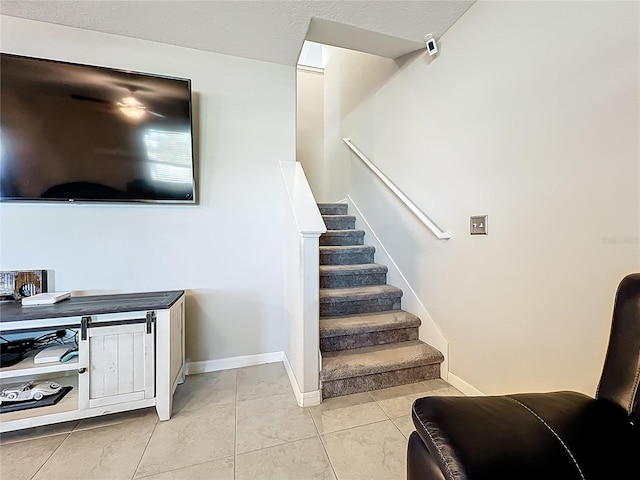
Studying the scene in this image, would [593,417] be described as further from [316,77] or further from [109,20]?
[316,77]

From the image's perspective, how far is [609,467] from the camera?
2.13 feet

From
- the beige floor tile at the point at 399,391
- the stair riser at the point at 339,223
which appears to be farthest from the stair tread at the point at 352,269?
the beige floor tile at the point at 399,391

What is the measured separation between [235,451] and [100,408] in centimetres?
78

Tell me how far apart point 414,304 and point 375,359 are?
24.2 inches

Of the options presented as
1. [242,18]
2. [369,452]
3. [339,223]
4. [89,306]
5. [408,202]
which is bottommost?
[369,452]

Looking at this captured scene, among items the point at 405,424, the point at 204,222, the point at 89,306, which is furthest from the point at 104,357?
the point at 405,424

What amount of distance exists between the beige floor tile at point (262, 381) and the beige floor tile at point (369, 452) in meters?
0.53

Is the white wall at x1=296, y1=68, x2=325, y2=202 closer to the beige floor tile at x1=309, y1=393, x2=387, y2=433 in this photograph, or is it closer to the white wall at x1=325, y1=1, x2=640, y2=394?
the white wall at x1=325, y1=1, x2=640, y2=394

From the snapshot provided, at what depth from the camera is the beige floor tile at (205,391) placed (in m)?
1.76

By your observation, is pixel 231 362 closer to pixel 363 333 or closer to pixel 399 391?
pixel 363 333


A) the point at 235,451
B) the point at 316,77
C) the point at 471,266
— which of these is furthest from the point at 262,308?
the point at 316,77

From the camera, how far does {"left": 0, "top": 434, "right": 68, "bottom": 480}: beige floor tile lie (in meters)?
1.25

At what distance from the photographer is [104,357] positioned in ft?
4.95

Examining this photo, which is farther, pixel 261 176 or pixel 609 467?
pixel 261 176
